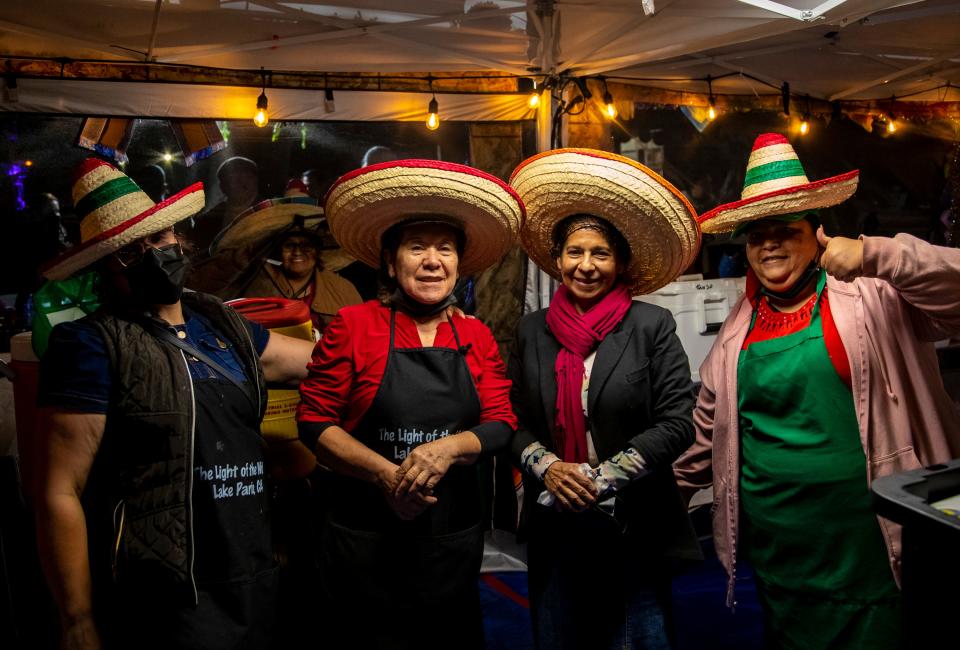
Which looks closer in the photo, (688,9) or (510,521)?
(510,521)

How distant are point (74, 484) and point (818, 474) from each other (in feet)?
7.96

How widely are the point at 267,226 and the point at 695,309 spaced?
3627 mm

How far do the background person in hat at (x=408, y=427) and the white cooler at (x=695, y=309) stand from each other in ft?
12.0

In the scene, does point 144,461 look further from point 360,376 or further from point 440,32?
point 440,32

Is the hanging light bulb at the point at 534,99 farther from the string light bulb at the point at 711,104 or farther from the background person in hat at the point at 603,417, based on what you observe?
the background person in hat at the point at 603,417

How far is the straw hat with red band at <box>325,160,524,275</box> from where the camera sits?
230cm

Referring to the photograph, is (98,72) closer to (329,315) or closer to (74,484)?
(329,315)

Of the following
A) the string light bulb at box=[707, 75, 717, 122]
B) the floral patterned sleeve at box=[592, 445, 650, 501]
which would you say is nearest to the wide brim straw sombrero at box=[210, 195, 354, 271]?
the floral patterned sleeve at box=[592, 445, 650, 501]

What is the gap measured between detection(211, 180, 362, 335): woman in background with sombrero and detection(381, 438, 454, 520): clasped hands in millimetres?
3054

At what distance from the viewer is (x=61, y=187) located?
15.0ft

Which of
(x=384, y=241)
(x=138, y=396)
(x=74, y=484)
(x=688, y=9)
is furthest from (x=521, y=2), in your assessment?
(x=74, y=484)

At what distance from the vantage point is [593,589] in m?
2.47

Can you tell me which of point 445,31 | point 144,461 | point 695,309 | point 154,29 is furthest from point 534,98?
point 144,461

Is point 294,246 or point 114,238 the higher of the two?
point 294,246
